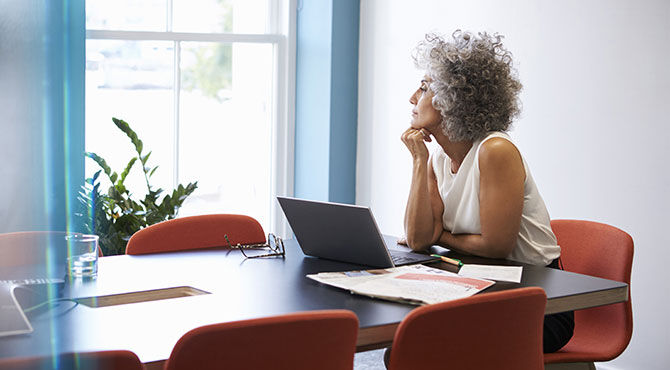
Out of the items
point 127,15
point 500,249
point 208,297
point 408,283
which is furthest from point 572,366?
point 127,15

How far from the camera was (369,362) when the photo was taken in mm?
3424

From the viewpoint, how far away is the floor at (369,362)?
131 inches

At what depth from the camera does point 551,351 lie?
1.87m

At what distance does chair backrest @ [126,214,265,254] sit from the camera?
2.20 m

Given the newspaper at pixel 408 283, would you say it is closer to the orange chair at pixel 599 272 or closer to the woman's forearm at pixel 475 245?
the woman's forearm at pixel 475 245

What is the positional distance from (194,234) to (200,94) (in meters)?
2.45

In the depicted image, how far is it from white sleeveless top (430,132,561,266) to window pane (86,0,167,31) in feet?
9.26

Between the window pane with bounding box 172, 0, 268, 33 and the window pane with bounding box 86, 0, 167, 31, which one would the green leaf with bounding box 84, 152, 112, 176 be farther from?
the window pane with bounding box 172, 0, 268, 33

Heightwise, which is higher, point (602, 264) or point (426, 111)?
point (426, 111)

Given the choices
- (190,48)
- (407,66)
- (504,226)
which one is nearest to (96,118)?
(190,48)

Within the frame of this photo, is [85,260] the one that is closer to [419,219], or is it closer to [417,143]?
[419,219]

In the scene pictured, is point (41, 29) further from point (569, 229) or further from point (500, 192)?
point (569, 229)

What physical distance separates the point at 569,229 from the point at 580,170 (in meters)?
1.09

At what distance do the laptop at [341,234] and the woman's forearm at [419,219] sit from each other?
69 millimetres
